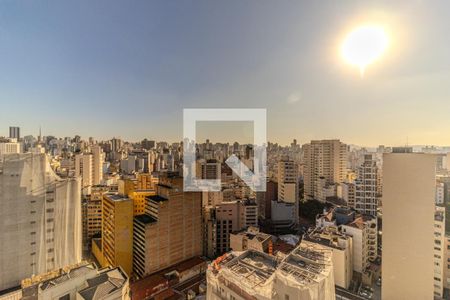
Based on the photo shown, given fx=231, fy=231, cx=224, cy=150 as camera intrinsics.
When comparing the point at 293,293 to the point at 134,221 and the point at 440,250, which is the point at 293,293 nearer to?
the point at 440,250

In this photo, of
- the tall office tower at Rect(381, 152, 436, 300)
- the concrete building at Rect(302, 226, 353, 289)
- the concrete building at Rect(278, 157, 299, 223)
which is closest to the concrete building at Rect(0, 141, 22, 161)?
the concrete building at Rect(302, 226, 353, 289)

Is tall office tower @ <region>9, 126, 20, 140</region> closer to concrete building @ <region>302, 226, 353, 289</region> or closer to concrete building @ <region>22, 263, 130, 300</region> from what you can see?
concrete building @ <region>22, 263, 130, 300</region>

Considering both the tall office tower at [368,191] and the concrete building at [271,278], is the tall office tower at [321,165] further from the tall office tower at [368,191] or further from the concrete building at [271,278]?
the concrete building at [271,278]

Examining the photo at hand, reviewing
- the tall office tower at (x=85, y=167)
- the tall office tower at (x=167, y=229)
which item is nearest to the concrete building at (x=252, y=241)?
the tall office tower at (x=167, y=229)

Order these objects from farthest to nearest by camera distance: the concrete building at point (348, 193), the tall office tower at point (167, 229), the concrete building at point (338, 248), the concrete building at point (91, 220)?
the concrete building at point (348, 193) < the concrete building at point (91, 220) < the tall office tower at point (167, 229) < the concrete building at point (338, 248)

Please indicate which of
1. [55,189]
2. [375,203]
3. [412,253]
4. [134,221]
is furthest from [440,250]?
[55,189]
